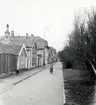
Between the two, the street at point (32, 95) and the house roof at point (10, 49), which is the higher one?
the house roof at point (10, 49)

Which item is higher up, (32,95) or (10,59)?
(10,59)

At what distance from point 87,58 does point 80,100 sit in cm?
2129

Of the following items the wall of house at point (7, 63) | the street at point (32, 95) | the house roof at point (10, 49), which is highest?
the house roof at point (10, 49)

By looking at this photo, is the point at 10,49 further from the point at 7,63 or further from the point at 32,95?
the point at 32,95

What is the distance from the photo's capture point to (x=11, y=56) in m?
25.6

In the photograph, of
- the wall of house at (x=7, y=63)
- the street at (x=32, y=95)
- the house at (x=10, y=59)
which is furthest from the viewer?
the house at (x=10, y=59)

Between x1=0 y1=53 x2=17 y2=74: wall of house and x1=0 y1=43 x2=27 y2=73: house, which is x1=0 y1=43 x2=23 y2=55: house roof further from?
x1=0 y1=53 x2=17 y2=74: wall of house

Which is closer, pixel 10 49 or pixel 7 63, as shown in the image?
pixel 7 63

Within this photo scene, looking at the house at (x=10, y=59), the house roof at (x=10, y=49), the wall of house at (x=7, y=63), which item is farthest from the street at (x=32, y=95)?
the house roof at (x=10, y=49)

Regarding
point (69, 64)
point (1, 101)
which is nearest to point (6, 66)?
point (1, 101)

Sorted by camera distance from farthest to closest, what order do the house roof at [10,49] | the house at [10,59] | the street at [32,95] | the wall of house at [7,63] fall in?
the house roof at [10,49]
the house at [10,59]
the wall of house at [7,63]
the street at [32,95]

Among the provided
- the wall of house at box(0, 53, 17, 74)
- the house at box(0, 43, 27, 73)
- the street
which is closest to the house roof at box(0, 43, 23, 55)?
the house at box(0, 43, 27, 73)

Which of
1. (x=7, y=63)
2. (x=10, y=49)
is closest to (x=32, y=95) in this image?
(x=7, y=63)

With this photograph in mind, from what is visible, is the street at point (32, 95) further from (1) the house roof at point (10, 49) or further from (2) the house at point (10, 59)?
(1) the house roof at point (10, 49)
